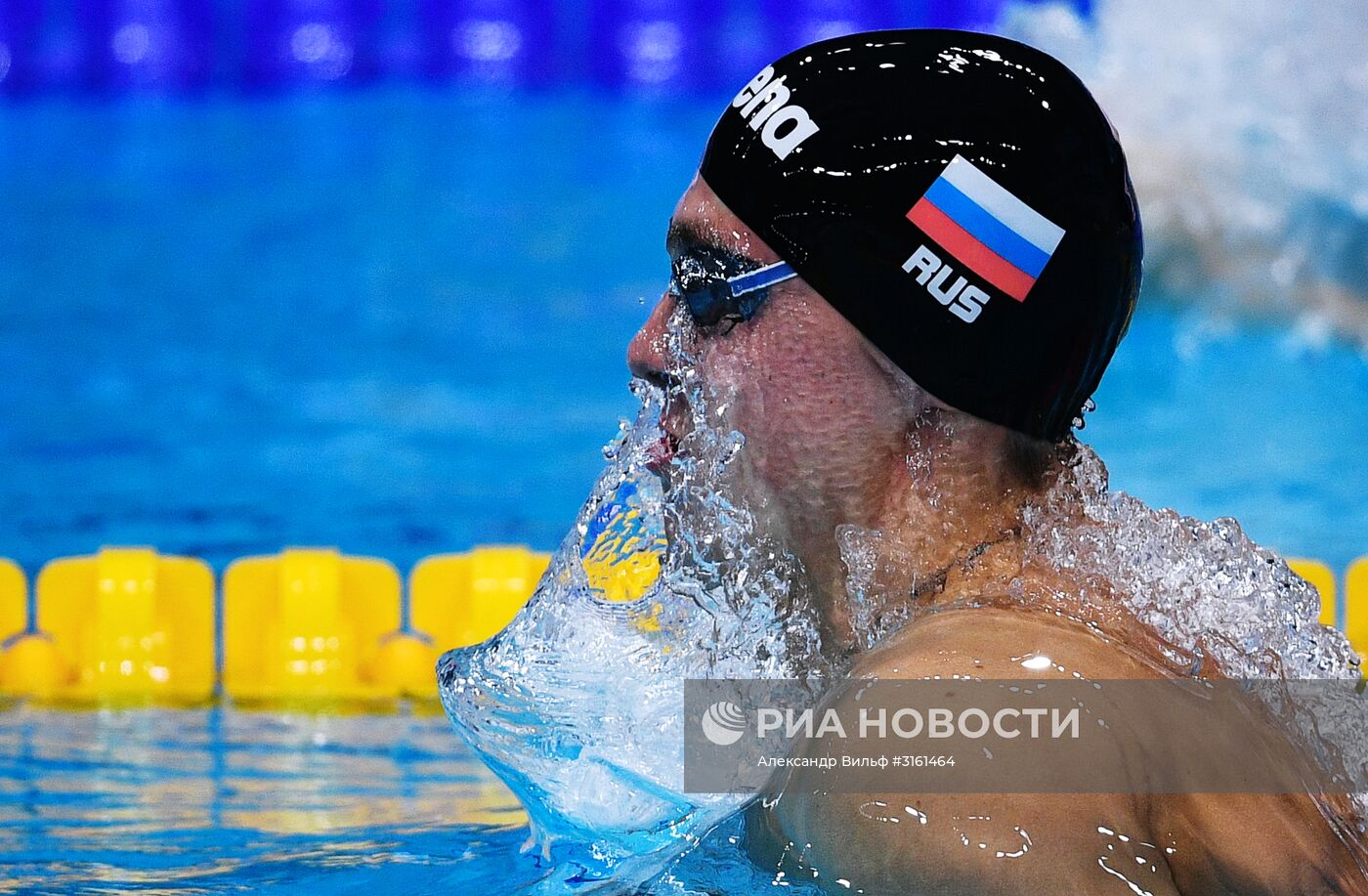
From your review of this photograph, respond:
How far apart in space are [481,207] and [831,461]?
31.2ft

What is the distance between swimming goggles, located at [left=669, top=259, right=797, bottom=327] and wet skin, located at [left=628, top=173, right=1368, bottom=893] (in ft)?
0.05

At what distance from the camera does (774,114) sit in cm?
176

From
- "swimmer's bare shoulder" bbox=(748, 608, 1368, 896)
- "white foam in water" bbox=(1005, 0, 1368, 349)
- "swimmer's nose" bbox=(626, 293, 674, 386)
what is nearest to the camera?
"swimmer's bare shoulder" bbox=(748, 608, 1368, 896)

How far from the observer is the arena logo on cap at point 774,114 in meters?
1.73

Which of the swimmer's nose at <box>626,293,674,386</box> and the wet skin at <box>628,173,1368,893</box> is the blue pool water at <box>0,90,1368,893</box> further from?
the wet skin at <box>628,173,1368,893</box>

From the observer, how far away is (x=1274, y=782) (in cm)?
143

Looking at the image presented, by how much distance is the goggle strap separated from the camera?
1.69 meters

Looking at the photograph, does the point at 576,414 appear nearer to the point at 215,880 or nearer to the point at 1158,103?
the point at 1158,103

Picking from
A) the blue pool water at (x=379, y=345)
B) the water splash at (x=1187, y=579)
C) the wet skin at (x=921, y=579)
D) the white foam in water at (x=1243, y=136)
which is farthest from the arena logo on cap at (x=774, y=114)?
the white foam in water at (x=1243, y=136)

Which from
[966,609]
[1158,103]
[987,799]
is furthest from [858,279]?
[1158,103]

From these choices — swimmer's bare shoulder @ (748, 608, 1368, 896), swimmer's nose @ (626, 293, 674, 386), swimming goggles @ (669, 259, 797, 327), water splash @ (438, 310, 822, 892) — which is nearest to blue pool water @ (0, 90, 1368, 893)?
water splash @ (438, 310, 822, 892)

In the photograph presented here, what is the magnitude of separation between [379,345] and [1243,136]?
6.12 m

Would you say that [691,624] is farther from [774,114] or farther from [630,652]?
[774,114]

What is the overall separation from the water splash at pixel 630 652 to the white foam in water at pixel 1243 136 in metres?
8.78
